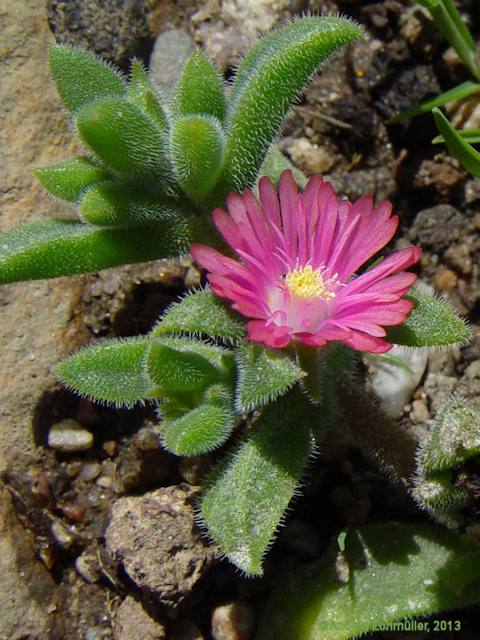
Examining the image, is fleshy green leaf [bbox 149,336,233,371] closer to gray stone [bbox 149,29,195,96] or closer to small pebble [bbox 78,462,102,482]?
small pebble [bbox 78,462,102,482]

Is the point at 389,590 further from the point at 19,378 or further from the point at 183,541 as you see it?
the point at 19,378

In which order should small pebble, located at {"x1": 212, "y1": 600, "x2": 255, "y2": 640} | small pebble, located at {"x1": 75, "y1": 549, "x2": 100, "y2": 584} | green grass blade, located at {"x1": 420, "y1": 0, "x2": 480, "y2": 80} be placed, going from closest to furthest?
small pebble, located at {"x1": 212, "y1": 600, "x2": 255, "y2": 640} < small pebble, located at {"x1": 75, "y1": 549, "x2": 100, "y2": 584} < green grass blade, located at {"x1": 420, "y1": 0, "x2": 480, "y2": 80}

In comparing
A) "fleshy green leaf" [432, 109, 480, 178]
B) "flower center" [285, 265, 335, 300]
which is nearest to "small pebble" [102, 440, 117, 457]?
"flower center" [285, 265, 335, 300]

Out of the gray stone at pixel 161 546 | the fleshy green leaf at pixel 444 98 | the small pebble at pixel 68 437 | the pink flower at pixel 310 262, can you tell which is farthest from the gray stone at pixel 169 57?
the gray stone at pixel 161 546

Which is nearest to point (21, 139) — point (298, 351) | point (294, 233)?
point (294, 233)

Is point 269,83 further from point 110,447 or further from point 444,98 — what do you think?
point 110,447

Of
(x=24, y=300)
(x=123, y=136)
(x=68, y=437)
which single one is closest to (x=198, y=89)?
(x=123, y=136)
